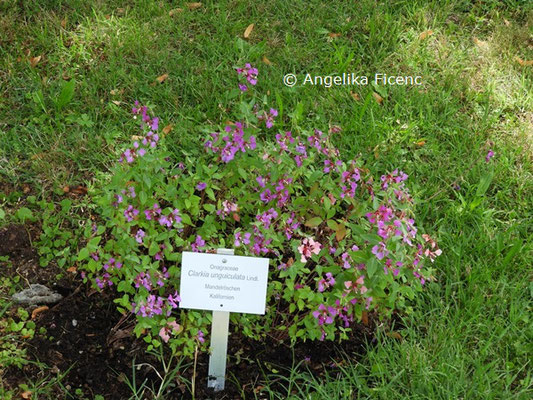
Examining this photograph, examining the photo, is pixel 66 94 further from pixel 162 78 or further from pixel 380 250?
pixel 380 250

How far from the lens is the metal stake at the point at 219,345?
2.33m

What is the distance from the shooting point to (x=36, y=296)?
8.80 ft

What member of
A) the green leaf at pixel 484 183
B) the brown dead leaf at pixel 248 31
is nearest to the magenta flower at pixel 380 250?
the green leaf at pixel 484 183

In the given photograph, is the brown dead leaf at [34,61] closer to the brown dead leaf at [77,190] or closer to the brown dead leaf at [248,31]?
the brown dead leaf at [77,190]

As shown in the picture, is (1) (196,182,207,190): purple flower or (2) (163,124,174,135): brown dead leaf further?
(2) (163,124,174,135): brown dead leaf

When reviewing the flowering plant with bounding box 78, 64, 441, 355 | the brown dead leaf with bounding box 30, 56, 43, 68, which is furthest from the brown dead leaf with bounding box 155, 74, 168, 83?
the flowering plant with bounding box 78, 64, 441, 355

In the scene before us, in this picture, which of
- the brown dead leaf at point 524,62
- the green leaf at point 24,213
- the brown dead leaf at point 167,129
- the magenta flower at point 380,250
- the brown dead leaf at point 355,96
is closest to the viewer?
the magenta flower at point 380,250

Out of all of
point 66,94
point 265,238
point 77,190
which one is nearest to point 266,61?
point 66,94

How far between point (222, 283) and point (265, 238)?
260 millimetres

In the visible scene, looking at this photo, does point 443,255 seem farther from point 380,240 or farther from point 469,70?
point 469,70

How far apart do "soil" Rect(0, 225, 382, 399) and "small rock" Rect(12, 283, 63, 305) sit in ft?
0.12

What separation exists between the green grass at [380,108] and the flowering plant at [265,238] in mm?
277

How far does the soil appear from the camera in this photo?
244cm

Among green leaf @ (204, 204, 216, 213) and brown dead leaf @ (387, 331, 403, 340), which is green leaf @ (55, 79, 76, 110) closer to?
green leaf @ (204, 204, 216, 213)
